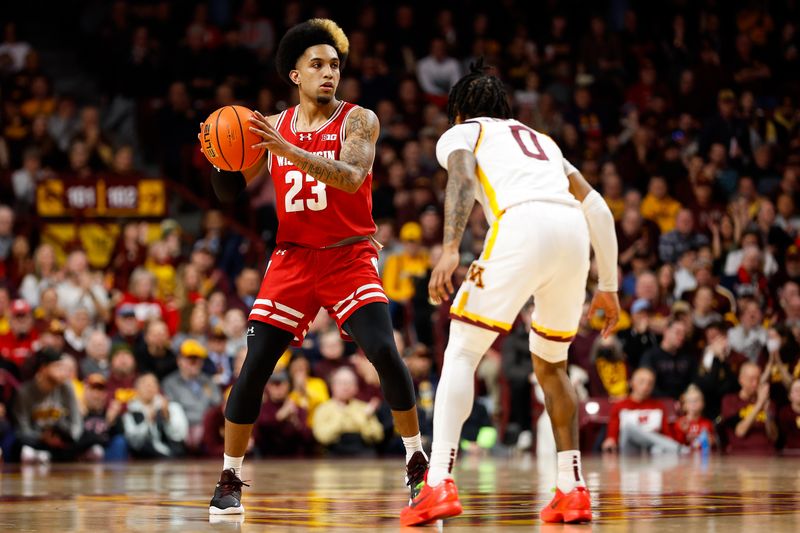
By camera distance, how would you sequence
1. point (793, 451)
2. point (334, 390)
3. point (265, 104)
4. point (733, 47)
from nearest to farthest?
point (793, 451)
point (334, 390)
point (265, 104)
point (733, 47)

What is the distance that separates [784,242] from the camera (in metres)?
14.9

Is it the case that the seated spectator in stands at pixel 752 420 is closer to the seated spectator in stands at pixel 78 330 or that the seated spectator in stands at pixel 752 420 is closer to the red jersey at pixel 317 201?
the seated spectator in stands at pixel 78 330

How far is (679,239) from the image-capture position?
605 inches

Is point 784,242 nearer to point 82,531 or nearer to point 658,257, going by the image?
point 658,257

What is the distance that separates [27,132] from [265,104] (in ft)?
10.5

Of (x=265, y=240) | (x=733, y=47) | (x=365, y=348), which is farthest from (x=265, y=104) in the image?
(x=365, y=348)

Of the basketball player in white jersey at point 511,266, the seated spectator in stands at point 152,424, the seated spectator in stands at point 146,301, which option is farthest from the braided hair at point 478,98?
the seated spectator in stands at point 146,301

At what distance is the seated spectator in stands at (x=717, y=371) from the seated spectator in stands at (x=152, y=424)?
18.1ft

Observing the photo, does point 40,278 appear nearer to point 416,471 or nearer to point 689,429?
point 689,429

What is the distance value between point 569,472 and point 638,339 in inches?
334

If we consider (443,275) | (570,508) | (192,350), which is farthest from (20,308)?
(570,508)

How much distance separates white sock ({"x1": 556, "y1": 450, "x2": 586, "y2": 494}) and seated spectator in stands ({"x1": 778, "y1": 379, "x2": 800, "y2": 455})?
25.5 ft

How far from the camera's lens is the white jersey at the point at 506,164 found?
215 inches

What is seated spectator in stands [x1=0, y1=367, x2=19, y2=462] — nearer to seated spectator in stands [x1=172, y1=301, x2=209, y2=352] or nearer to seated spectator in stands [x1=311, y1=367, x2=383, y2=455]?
seated spectator in stands [x1=172, y1=301, x2=209, y2=352]
